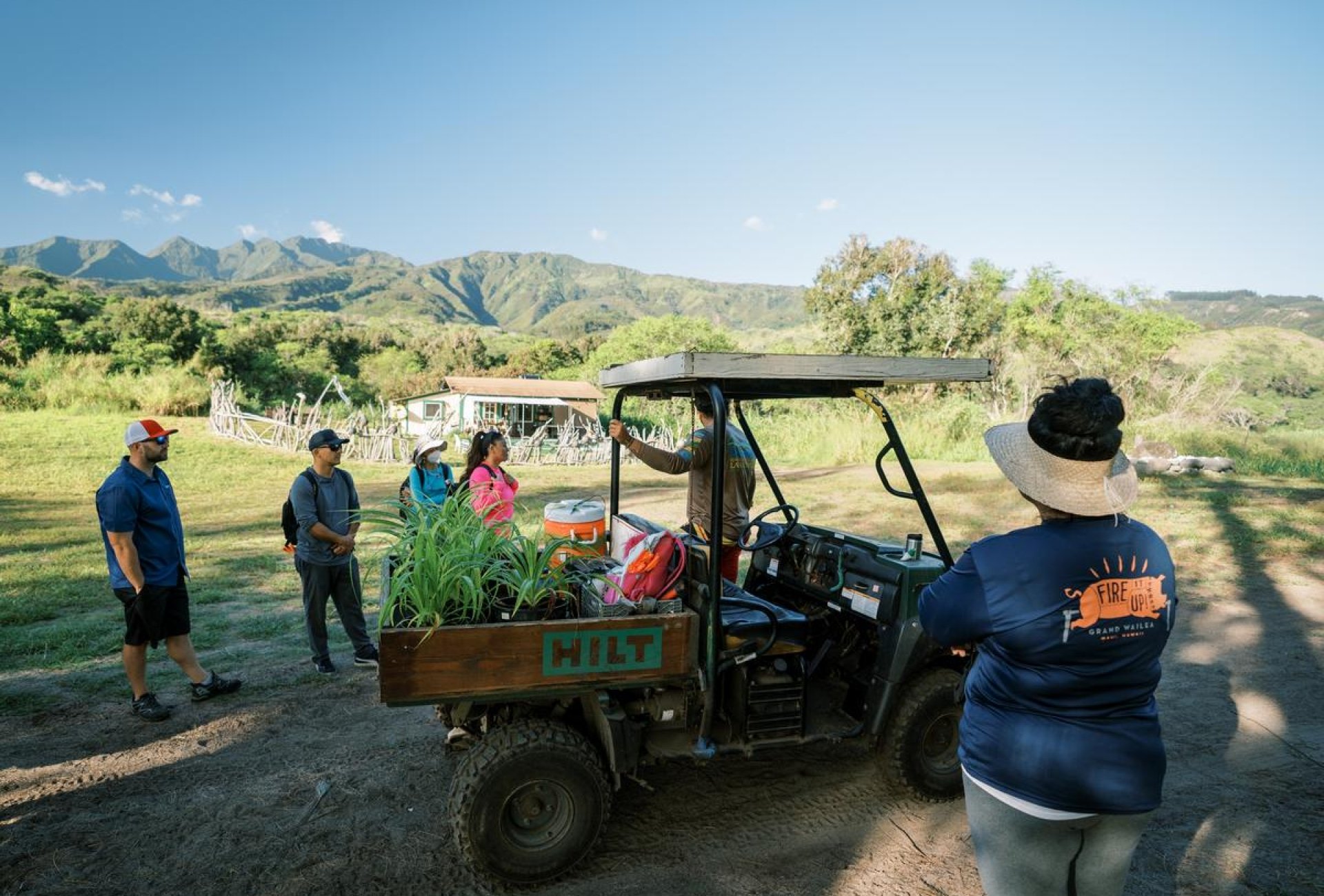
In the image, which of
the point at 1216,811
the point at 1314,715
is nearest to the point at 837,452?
the point at 1314,715

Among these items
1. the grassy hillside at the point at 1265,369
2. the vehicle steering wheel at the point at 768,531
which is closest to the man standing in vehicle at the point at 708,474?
the vehicle steering wheel at the point at 768,531

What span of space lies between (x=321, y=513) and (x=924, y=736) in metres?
4.04

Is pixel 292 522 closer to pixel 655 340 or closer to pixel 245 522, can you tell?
pixel 245 522

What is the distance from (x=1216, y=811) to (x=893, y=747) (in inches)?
64.2

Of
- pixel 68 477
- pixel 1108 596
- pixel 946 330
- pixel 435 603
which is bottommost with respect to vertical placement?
pixel 68 477

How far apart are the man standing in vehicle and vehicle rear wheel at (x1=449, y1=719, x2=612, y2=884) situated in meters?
1.36

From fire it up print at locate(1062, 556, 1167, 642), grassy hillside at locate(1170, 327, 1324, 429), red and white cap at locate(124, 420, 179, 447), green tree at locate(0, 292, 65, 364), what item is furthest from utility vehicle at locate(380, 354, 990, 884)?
green tree at locate(0, 292, 65, 364)

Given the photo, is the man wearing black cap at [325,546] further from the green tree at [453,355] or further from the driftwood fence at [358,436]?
the green tree at [453,355]

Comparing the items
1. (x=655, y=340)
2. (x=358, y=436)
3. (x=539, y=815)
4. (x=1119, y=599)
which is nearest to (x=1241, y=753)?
(x=1119, y=599)

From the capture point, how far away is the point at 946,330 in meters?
27.9

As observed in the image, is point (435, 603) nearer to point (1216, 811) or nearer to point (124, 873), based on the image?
point (124, 873)

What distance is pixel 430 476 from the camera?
582 cm

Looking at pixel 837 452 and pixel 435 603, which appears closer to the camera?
pixel 435 603

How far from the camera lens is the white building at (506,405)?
3341cm
